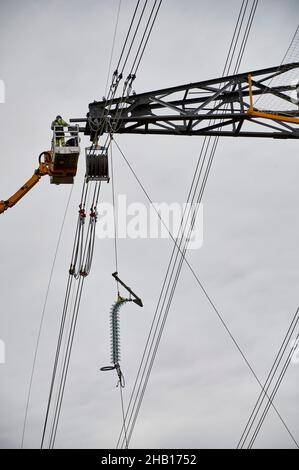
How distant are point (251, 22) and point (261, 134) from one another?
521 centimetres

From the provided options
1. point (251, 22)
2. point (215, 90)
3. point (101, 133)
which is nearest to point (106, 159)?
point (101, 133)

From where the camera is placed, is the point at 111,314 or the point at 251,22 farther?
the point at 251,22

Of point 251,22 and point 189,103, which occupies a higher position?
point 251,22

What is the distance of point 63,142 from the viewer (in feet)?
133

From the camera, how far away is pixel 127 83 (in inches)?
1587

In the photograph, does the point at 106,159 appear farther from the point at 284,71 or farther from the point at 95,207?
the point at 284,71

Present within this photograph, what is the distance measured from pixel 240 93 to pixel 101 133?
4.04m

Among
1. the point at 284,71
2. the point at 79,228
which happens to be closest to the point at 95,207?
the point at 79,228

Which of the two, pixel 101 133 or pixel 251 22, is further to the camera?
pixel 251 22

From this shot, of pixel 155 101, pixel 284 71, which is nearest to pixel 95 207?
pixel 155 101

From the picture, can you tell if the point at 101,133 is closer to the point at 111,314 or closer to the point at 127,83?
the point at 127,83
